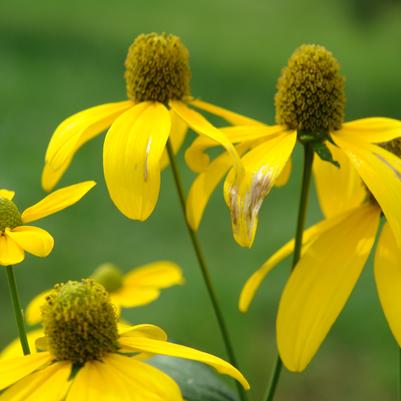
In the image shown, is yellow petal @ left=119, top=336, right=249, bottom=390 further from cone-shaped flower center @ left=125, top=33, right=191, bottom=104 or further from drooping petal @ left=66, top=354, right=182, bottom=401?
cone-shaped flower center @ left=125, top=33, right=191, bottom=104

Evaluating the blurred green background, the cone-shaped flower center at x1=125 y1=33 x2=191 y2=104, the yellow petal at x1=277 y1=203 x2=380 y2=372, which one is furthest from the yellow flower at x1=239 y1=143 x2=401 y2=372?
the blurred green background

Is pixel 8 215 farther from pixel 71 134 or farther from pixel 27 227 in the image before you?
pixel 71 134

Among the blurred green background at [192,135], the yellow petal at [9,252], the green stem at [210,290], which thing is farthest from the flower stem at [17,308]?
the blurred green background at [192,135]

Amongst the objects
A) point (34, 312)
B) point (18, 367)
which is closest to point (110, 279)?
point (34, 312)

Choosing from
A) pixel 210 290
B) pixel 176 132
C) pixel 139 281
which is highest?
pixel 176 132

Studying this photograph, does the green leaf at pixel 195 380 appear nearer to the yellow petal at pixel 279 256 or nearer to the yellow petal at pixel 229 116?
the yellow petal at pixel 279 256

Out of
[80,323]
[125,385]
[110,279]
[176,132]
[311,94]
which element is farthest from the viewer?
[110,279]
